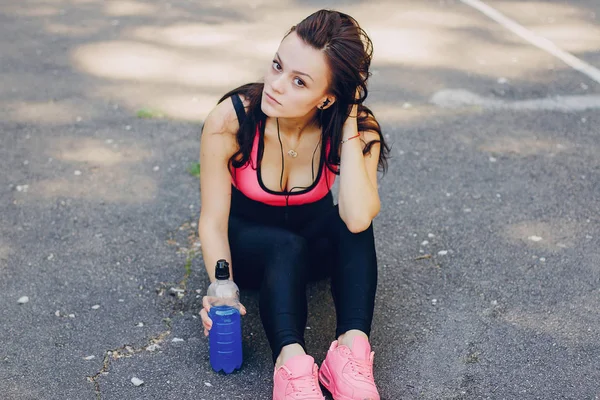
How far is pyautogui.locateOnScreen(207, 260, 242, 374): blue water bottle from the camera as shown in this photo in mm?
3393

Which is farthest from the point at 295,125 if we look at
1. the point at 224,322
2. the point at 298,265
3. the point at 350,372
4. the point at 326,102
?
the point at 350,372

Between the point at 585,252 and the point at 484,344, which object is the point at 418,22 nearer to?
the point at 585,252

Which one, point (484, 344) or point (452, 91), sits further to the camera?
point (452, 91)

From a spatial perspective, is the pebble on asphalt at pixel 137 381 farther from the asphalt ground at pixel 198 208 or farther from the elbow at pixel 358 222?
the elbow at pixel 358 222

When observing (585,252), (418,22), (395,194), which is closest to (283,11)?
(418,22)

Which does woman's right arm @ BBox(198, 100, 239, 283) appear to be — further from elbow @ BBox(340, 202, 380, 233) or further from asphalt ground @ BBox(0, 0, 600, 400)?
elbow @ BBox(340, 202, 380, 233)

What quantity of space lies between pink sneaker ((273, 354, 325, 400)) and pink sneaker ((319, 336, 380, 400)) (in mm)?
89

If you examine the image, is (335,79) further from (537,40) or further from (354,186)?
(537,40)

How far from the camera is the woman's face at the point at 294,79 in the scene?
3316 mm

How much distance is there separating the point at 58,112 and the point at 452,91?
9.57 ft

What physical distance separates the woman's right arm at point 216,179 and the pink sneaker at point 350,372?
0.60 m

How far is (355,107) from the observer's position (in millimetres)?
3615

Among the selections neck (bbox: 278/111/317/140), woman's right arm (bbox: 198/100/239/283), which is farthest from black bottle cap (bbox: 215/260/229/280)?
neck (bbox: 278/111/317/140)

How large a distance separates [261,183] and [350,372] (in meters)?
0.94
